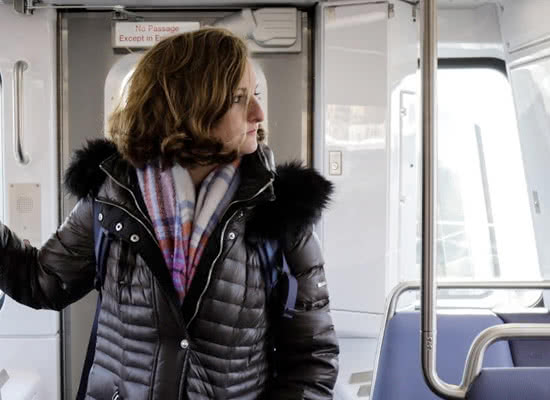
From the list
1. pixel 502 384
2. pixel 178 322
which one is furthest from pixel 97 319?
pixel 502 384

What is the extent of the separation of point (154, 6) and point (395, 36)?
1.27 meters

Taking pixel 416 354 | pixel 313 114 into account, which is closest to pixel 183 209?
pixel 416 354

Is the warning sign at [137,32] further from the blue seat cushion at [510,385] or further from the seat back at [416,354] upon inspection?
the blue seat cushion at [510,385]

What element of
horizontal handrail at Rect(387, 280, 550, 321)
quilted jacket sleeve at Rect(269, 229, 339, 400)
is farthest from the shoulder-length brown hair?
horizontal handrail at Rect(387, 280, 550, 321)

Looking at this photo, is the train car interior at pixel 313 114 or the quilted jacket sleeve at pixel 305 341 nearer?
the quilted jacket sleeve at pixel 305 341

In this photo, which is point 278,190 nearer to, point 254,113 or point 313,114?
point 254,113

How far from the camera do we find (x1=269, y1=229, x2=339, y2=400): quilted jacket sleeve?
5.21 feet

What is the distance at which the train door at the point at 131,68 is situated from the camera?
3.77 meters

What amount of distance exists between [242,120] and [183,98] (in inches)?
5.3

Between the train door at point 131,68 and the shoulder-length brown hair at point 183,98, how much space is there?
226 centimetres

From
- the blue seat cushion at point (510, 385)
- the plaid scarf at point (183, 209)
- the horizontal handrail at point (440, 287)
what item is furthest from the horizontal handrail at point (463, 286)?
the plaid scarf at point (183, 209)

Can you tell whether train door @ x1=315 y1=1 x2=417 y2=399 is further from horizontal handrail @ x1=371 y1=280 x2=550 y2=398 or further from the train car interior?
horizontal handrail @ x1=371 y1=280 x2=550 y2=398

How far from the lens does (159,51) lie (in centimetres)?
157

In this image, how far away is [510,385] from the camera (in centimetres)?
163
